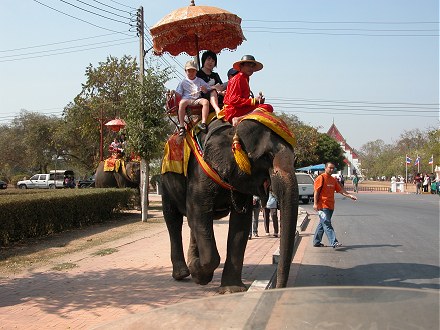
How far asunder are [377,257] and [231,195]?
16.2 feet

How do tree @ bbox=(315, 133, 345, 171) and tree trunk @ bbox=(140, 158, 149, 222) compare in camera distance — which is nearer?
tree trunk @ bbox=(140, 158, 149, 222)

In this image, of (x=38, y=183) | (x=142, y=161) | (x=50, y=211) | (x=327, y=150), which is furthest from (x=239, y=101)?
(x=327, y=150)

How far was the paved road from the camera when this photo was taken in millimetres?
8000

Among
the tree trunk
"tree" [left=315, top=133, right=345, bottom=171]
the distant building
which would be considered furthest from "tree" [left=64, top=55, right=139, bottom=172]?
the distant building

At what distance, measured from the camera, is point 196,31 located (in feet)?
28.0

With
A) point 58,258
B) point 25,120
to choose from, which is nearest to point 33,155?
point 25,120

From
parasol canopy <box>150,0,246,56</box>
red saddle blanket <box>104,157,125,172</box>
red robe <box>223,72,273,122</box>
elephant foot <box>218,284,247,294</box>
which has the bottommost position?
elephant foot <box>218,284,247,294</box>

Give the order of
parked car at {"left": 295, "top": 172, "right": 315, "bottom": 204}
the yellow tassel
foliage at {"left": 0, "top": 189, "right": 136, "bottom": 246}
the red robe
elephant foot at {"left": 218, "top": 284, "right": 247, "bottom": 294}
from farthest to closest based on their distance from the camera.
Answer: parked car at {"left": 295, "top": 172, "right": 315, "bottom": 204} → foliage at {"left": 0, "top": 189, "right": 136, "bottom": 246} → elephant foot at {"left": 218, "top": 284, "right": 247, "bottom": 294} → the red robe → the yellow tassel

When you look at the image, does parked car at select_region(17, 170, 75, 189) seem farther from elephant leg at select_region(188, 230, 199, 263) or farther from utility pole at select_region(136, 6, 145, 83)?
elephant leg at select_region(188, 230, 199, 263)

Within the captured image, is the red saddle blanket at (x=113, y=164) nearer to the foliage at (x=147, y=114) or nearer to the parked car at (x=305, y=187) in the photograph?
the foliage at (x=147, y=114)

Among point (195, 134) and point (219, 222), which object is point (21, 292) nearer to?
point (195, 134)

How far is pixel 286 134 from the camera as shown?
6.04 m

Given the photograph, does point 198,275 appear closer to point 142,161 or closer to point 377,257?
point 377,257

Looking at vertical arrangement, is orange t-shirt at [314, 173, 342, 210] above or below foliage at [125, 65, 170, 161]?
below
